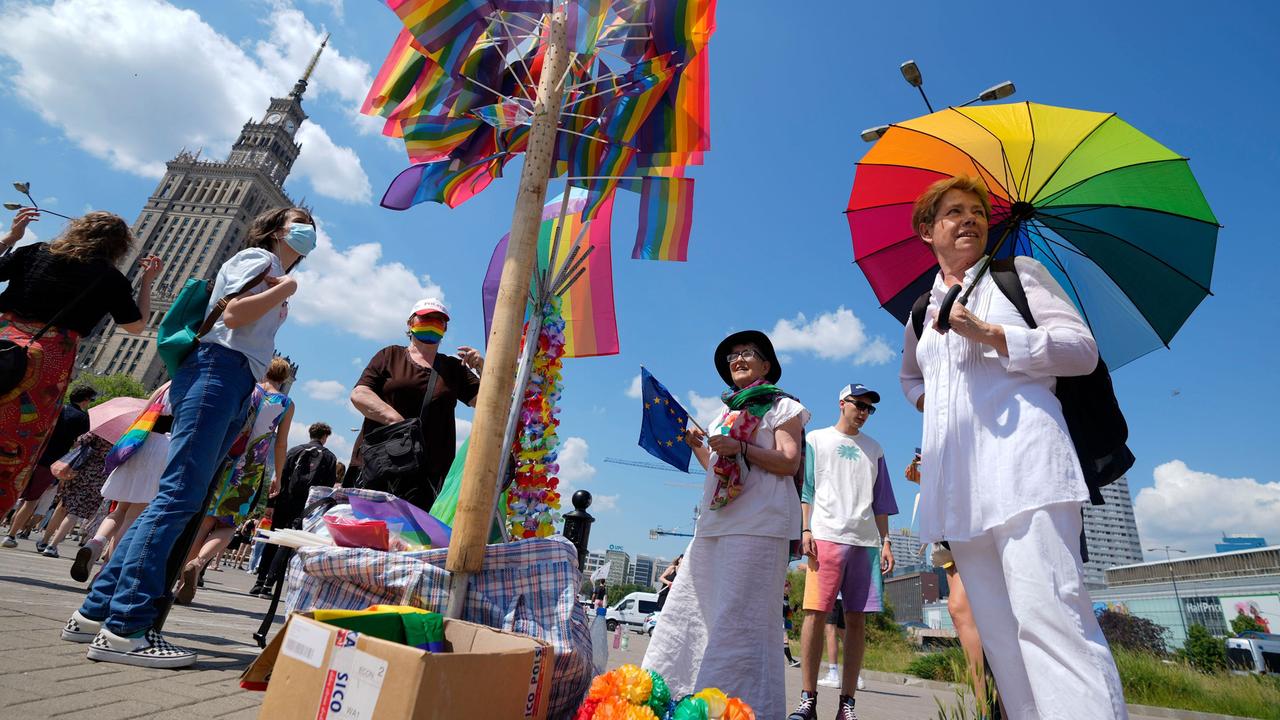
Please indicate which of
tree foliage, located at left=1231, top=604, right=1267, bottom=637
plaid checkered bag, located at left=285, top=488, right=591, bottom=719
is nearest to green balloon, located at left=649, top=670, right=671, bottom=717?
plaid checkered bag, located at left=285, top=488, right=591, bottom=719

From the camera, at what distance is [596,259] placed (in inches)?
185

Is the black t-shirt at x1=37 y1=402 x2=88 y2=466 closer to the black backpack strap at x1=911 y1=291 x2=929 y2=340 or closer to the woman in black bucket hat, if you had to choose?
the woman in black bucket hat

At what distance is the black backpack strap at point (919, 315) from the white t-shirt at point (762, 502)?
79cm

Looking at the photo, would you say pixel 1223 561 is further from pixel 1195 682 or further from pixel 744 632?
pixel 744 632

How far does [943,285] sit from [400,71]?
9.44ft

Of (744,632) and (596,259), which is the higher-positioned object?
(596,259)

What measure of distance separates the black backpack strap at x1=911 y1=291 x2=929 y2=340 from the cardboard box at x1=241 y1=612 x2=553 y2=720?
1919mm

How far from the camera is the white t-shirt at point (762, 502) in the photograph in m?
2.91

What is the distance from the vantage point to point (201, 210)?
97875mm

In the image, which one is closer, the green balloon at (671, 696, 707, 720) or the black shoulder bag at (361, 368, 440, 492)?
the green balloon at (671, 696, 707, 720)

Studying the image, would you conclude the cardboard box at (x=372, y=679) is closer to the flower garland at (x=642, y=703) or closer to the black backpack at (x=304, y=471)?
the flower garland at (x=642, y=703)

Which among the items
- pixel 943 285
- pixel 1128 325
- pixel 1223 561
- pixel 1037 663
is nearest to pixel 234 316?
pixel 943 285

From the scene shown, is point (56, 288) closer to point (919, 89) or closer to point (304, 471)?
point (304, 471)

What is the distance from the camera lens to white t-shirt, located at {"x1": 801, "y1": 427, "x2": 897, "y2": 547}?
12.8ft
